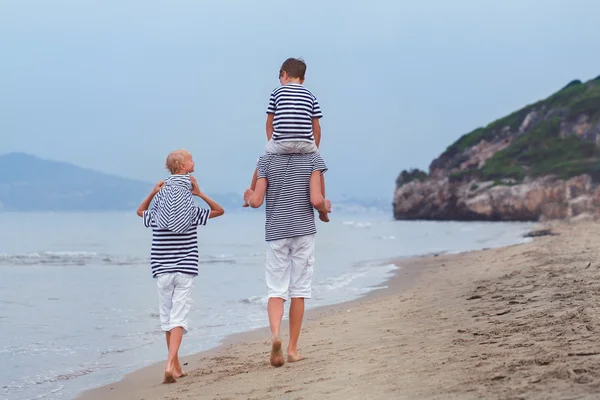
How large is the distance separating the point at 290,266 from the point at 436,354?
1.38 m

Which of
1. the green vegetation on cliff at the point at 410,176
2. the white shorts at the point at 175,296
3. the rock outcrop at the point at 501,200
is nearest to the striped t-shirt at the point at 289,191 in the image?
the white shorts at the point at 175,296

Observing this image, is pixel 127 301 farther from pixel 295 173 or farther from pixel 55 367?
pixel 295 173

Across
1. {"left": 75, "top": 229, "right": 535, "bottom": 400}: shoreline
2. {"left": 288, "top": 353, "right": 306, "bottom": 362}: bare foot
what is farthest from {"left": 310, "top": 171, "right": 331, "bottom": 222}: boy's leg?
{"left": 75, "top": 229, "right": 535, "bottom": 400}: shoreline

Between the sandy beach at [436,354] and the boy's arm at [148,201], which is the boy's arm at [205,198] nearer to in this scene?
the boy's arm at [148,201]

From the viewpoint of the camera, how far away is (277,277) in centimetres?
571

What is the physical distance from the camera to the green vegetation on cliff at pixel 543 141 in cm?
7825

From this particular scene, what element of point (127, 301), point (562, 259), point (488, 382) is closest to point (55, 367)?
point (488, 382)

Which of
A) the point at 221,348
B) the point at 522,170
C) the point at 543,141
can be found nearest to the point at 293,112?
the point at 221,348

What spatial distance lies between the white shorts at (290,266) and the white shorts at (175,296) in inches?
24.2

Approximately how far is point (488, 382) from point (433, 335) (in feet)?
6.58

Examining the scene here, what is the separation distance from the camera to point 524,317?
600 centimetres

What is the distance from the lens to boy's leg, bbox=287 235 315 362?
18.5ft

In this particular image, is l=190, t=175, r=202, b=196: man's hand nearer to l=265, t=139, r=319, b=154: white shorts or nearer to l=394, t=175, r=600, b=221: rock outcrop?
l=265, t=139, r=319, b=154: white shorts

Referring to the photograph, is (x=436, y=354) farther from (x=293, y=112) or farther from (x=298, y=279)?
(x=293, y=112)
